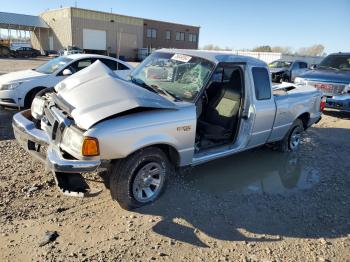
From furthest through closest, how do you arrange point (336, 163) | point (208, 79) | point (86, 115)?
point (336, 163) < point (208, 79) < point (86, 115)

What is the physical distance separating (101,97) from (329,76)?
9.07 metres

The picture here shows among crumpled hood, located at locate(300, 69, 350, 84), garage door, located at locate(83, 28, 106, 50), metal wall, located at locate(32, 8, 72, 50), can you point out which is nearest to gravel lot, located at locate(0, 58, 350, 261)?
crumpled hood, located at locate(300, 69, 350, 84)

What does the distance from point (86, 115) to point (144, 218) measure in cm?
139

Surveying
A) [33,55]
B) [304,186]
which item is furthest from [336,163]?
[33,55]

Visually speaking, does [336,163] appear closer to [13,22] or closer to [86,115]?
[86,115]

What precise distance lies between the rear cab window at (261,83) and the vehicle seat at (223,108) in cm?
29

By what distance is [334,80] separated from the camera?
10367 mm

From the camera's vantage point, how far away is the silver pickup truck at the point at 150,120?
137 inches

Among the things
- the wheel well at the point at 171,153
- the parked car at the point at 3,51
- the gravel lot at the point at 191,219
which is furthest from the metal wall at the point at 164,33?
the wheel well at the point at 171,153

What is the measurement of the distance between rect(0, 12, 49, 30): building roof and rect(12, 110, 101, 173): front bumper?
5161cm

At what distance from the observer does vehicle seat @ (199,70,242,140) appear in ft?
17.1

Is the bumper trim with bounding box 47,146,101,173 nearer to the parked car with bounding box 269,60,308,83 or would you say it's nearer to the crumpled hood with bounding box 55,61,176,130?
the crumpled hood with bounding box 55,61,176,130

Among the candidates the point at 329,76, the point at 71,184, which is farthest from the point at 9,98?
the point at 329,76

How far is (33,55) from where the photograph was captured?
4228 cm
